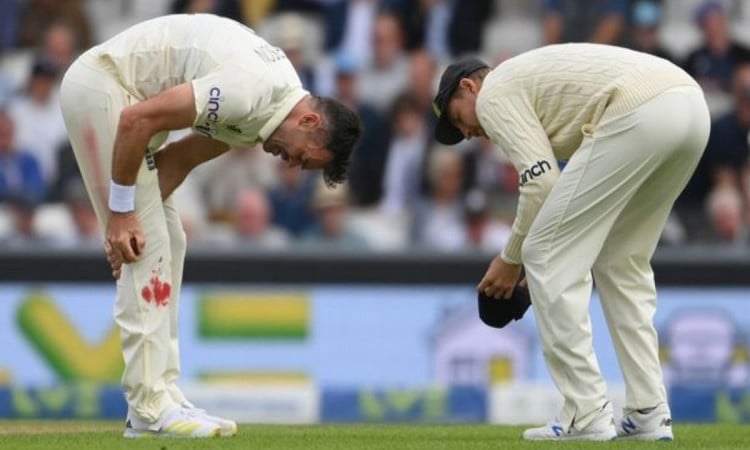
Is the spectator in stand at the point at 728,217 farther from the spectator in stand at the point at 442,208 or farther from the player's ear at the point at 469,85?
the player's ear at the point at 469,85

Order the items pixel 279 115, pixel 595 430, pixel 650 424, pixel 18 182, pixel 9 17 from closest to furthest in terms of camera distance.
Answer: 1. pixel 595 430
2. pixel 279 115
3. pixel 650 424
4. pixel 18 182
5. pixel 9 17

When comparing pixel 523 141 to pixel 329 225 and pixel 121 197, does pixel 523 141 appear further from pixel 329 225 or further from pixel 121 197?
pixel 329 225

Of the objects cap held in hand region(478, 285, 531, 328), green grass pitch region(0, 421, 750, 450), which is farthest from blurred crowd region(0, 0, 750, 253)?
cap held in hand region(478, 285, 531, 328)

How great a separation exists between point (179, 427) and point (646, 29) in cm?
700

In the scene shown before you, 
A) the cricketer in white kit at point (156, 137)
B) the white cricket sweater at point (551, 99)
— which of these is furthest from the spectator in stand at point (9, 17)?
the white cricket sweater at point (551, 99)

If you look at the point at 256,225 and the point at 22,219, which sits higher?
the point at 256,225

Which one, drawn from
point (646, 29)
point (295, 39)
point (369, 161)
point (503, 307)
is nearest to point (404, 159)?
point (369, 161)

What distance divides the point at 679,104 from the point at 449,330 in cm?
492

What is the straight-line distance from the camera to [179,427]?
7.41 m

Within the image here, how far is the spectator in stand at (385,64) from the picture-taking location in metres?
13.6

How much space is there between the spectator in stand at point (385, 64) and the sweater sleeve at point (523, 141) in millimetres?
6383

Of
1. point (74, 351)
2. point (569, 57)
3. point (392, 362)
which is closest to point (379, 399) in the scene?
point (392, 362)

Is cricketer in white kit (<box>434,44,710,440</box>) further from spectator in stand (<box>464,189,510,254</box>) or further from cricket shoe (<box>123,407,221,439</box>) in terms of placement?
spectator in stand (<box>464,189,510,254</box>)

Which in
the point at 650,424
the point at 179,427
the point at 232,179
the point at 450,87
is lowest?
the point at 232,179
